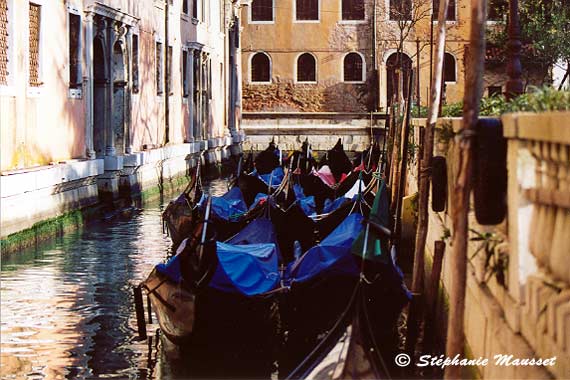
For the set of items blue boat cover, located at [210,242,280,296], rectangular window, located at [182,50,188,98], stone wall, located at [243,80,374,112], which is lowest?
blue boat cover, located at [210,242,280,296]

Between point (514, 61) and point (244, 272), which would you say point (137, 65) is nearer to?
point (514, 61)

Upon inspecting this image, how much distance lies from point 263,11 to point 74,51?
19.2m

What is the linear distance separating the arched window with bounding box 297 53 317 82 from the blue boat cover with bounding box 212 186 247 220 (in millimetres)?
19955

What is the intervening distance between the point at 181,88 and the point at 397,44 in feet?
41.1

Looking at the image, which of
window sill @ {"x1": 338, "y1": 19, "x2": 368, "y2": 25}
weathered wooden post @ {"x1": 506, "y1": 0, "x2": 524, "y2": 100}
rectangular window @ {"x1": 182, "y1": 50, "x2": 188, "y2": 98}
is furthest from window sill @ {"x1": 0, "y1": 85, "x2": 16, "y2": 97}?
window sill @ {"x1": 338, "y1": 19, "x2": 368, "y2": 25}

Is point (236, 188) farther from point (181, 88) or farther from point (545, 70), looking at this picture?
point (545, 70)

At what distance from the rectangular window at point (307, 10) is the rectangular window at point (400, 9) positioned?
2109mm

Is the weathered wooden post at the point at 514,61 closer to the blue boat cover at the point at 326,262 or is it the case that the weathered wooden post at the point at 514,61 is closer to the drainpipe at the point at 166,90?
the blue boat cover at the point at 326,262

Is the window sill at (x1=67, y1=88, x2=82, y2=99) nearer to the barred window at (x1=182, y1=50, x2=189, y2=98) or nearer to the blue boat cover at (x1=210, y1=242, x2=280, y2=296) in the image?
the blue boat cover at (x1=210, y1=242, x2=280, y2=296)

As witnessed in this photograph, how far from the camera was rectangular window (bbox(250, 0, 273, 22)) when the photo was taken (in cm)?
3191

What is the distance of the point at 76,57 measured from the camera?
43.1 ft

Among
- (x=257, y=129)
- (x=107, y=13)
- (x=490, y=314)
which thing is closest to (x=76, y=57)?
(x=107, y=13)

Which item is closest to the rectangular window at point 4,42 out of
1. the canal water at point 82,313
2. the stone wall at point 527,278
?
the canal water at point 82,313

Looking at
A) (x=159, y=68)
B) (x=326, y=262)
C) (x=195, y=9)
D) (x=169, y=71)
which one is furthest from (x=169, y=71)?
(x=326, y=262)
